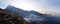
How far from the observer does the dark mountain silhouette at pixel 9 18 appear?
259 cm

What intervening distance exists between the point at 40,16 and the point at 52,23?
23cm

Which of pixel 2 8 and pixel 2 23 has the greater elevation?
pixel 2 8

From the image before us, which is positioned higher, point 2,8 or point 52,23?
point 2,8

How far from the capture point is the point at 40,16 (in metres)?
2.73

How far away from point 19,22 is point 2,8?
368 mm

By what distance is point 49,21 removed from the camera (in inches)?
106

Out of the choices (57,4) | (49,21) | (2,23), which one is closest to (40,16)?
(49,21)

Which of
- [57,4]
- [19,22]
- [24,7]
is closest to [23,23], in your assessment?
[19,22]

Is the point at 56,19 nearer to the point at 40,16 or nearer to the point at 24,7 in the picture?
the point at 40,16

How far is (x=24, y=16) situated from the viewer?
2.69 m

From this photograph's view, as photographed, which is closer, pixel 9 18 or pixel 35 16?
pixel 9 18

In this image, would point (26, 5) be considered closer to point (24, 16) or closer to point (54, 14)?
point (24, 16)

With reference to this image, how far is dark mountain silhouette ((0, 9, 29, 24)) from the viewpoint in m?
2.59

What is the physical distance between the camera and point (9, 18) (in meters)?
2.61
